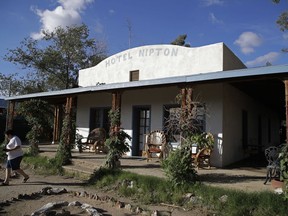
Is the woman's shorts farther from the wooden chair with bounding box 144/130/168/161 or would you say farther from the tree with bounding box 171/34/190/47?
the tree with bounding box 171/34/190/47

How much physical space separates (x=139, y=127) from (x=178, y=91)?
2573 mm

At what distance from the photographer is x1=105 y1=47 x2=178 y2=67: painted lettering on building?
12961 millimetres

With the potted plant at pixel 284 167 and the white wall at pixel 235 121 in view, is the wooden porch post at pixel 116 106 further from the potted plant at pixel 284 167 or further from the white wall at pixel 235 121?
the potted plant at pixel 284 167

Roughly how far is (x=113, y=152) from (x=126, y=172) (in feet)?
3.20

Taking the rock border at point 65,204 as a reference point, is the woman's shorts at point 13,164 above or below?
above

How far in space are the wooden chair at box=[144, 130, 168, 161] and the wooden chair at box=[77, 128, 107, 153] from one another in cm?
256

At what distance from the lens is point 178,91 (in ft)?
37.6

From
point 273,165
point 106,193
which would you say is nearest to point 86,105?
point 106,193

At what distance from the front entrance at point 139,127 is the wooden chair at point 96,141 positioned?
151 centimetres

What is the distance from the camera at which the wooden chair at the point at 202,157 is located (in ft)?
30.7

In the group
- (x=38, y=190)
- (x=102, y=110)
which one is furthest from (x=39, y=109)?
(x=38, y=190)

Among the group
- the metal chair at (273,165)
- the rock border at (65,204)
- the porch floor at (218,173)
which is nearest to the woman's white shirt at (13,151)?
the rock border at (65,204)

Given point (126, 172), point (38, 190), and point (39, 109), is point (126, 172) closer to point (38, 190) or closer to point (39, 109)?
point (38, 190)

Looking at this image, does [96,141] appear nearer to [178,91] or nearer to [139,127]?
[139,127]
